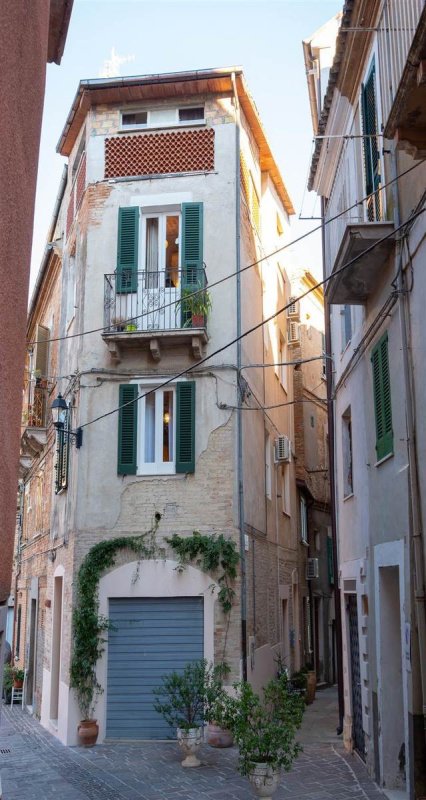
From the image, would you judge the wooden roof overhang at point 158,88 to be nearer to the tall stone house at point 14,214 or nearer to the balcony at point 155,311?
the balcony at point 155,311

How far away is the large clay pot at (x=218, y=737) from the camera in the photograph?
13.2 meters

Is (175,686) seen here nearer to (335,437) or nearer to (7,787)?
(7,787)

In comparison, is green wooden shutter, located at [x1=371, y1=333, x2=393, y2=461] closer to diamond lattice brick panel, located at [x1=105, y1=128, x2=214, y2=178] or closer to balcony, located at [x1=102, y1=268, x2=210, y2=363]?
balcony, located at [x1=102, y1=268, x2=210, y2=363]

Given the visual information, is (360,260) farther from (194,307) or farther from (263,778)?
(263,778)

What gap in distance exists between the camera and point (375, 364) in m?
10.6

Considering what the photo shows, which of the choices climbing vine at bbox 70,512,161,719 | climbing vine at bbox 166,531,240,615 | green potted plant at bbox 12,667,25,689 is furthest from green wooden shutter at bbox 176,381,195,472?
green potted plant at bbox 12,667,25,689

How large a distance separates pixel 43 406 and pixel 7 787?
1022 centimetres

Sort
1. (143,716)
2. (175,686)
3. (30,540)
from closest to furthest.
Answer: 1. (175,686)
2. (143,716)
3. (30,540)

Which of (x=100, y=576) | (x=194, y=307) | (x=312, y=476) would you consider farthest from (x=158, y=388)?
(x=312, y=476)

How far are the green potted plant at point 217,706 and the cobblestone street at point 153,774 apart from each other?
0.70ft

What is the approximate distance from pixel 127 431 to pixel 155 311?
7.33ft

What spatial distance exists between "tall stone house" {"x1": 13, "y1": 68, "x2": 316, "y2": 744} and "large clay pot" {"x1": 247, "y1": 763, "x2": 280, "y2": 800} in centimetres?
491

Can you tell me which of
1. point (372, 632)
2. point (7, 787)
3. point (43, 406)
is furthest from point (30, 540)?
point (372, 632)

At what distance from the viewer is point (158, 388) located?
1475cm
